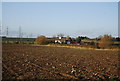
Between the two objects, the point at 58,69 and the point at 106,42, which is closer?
the point at 58,69

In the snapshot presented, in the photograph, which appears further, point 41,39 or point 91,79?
point 41,39

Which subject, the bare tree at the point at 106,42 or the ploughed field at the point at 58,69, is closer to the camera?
the ploughed field at the point at 58,69

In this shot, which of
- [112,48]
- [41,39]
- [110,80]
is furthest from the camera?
[41,39]

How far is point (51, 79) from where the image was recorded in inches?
356

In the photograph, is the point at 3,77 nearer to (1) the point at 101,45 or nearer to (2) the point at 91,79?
(2) the point at 91,79

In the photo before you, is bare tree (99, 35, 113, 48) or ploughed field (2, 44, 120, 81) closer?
ploughed field (2, 44, 120, 81)

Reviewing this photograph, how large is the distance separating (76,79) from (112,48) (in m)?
48.6

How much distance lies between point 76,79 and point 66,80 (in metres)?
0.73

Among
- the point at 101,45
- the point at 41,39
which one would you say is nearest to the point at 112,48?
the point at 101,45

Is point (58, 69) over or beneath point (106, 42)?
beneath

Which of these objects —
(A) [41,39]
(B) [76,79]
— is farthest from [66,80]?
(A) [41,39]

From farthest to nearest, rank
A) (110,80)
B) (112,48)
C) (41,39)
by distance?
(41,39)
(112,48)
(110,80)

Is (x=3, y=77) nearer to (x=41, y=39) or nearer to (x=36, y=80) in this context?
(x=36, y=80)

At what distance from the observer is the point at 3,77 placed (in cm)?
932
